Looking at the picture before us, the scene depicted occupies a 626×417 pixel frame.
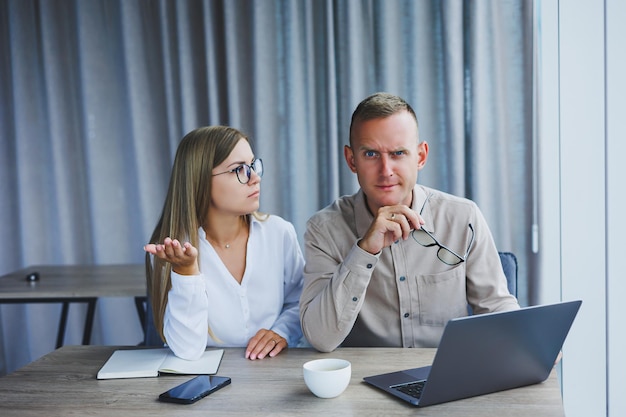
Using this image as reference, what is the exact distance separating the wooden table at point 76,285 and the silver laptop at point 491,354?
A: 161 cm

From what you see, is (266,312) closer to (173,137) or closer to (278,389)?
(278,389)

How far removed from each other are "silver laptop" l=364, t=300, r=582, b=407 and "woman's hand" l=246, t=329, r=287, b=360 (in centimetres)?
33

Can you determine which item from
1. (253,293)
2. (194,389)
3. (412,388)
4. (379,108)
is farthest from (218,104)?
(412,388)

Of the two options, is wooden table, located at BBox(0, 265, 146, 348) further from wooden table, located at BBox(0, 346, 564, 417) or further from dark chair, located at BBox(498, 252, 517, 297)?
dark chair, located at BBox(498, 252, 517, 297)

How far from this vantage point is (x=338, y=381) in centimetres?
121

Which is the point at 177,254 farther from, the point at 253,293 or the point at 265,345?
the point at 253,293

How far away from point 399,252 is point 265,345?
1.49 ft

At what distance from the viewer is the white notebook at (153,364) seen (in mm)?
1413

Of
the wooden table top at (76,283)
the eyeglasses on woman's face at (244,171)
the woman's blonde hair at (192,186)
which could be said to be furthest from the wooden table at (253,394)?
the wooden table top at (76,283)

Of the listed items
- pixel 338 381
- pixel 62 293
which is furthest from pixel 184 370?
pixel 62 293

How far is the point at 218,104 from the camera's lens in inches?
132

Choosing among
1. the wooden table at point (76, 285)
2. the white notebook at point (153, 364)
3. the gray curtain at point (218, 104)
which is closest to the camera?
the white notebook at point (153, 364)

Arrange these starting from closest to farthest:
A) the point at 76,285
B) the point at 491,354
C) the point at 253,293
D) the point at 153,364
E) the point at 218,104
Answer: the point at 491,354
the point at 153,364
the point at 253,293
the point at 76,285
the point at 218,104

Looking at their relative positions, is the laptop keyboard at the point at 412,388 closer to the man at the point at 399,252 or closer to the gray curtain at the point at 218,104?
the man at the point at 399,252
